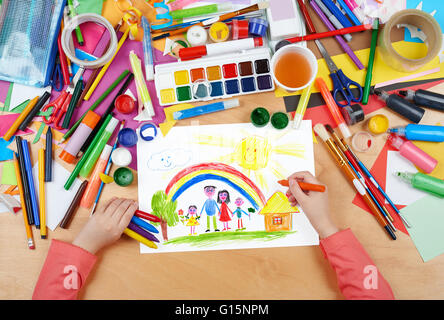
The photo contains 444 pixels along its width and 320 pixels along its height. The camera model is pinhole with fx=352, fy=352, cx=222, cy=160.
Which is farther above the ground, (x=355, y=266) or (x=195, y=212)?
(x=195, y=212)

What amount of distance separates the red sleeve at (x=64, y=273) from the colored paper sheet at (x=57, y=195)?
106mm

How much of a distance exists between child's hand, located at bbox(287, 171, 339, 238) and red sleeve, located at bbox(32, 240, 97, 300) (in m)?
0.66

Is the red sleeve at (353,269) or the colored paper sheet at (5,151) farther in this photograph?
the colored paper sheet at (5,151)

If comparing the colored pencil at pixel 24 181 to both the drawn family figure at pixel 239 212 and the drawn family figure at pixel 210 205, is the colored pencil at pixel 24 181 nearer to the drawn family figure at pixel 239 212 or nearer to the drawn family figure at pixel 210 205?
the drawn family figure at pixel 210 205

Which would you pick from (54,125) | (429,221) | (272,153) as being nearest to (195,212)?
(272,153)

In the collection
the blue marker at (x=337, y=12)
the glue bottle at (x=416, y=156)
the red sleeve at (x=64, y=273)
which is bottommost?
the red sleeve at (x=64, y=273)

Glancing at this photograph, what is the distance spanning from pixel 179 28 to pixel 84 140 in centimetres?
48

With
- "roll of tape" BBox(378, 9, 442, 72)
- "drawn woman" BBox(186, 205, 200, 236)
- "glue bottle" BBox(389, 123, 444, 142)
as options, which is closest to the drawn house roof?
"drawn woman" BBox(186, 205, 200, 236)

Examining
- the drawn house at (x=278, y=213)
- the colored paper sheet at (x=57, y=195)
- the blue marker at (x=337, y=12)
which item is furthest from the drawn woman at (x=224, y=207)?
the blue marker at (x=337, y=12)

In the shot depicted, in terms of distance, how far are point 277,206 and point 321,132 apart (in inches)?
10.8

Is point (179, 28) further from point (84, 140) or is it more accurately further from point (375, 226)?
point (375, 226)

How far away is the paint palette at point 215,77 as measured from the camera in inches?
44.4

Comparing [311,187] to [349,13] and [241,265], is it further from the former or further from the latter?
[349,13]

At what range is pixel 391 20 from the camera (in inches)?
42.4
